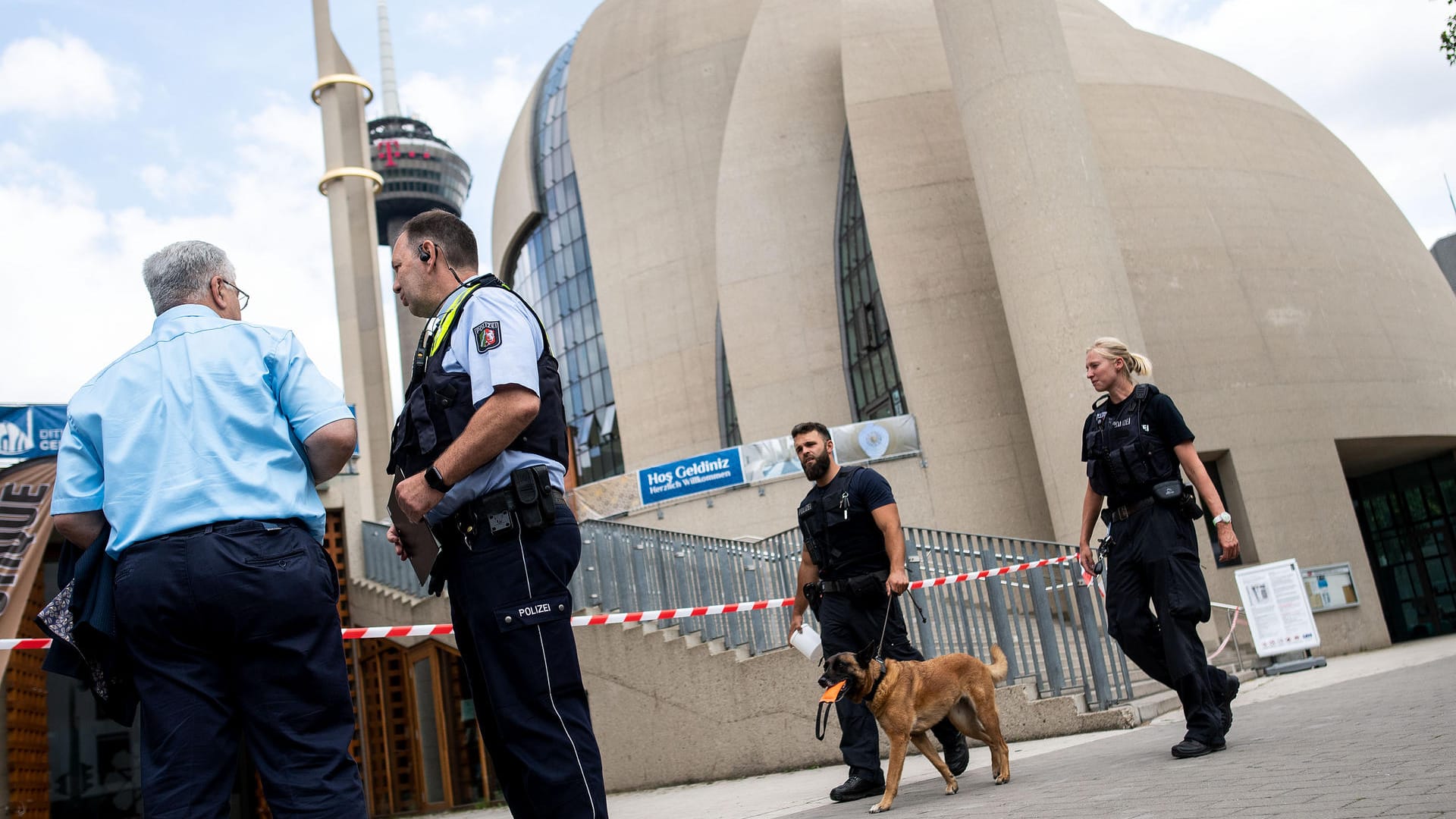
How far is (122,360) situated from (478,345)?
3.12ft

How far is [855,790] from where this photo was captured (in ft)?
19.0

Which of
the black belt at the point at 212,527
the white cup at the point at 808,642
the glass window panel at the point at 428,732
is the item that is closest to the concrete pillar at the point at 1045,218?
the glass window panel at the point at 428,732

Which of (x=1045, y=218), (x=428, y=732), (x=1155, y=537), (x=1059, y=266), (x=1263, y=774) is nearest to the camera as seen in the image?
(x=1263, y=774)

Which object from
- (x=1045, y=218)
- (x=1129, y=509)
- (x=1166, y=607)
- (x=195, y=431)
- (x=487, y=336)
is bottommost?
(x=1166, y=607)

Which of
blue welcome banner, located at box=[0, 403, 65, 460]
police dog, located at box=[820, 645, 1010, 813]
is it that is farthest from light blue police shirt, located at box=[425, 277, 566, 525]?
blue welcome banner, located at box=[0, 403, 65, 460]

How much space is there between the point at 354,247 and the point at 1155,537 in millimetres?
35286

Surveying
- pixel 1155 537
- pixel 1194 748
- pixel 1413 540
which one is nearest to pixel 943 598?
pixel 1155 537

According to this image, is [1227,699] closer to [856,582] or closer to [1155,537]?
[1155,537]

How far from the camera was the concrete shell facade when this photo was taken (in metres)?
19.8

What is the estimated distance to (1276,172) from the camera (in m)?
25.2

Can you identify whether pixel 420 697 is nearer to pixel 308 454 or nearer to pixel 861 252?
pixel 308 454

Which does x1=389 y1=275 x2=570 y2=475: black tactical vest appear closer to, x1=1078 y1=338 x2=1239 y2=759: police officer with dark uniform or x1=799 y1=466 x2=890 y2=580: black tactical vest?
x1=799 y1=466 x2=890 y2=580: black tactical vest

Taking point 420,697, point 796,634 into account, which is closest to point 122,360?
point 796,634

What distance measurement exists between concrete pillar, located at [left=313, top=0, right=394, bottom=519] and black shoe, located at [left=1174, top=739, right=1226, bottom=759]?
32.5m
